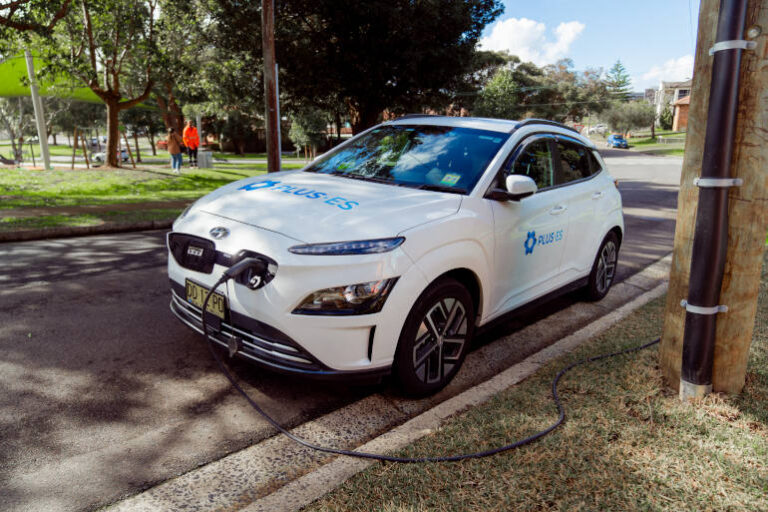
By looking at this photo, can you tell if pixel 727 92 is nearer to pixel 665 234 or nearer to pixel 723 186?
pixel 723 186

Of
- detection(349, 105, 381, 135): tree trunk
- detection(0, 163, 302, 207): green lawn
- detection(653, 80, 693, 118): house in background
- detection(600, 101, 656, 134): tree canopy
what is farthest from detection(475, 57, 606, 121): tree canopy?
detection(0, 163, 302, 207): green lawn

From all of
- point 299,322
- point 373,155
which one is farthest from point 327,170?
point 299,322

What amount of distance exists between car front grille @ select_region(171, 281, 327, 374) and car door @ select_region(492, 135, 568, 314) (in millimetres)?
1583

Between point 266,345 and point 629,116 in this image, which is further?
point 629,116

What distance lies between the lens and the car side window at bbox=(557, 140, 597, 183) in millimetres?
4891

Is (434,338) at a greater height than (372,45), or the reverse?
(372,45)

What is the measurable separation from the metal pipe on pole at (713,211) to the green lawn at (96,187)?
11.4 metres

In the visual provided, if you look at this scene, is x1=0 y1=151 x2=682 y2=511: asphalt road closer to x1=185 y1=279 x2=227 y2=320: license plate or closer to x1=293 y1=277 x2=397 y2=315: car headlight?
x1=293 y1=277 x2=397 y2=315: car headlight

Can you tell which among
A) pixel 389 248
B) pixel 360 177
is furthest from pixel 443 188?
pixel 389 248

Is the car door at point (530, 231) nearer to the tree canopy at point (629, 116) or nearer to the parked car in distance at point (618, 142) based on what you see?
the parked car in distance at point (618, 142)

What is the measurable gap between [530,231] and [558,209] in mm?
527

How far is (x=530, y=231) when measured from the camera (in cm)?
417

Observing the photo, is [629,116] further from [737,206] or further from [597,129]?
[737,206]

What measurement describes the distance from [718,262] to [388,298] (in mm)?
1876
